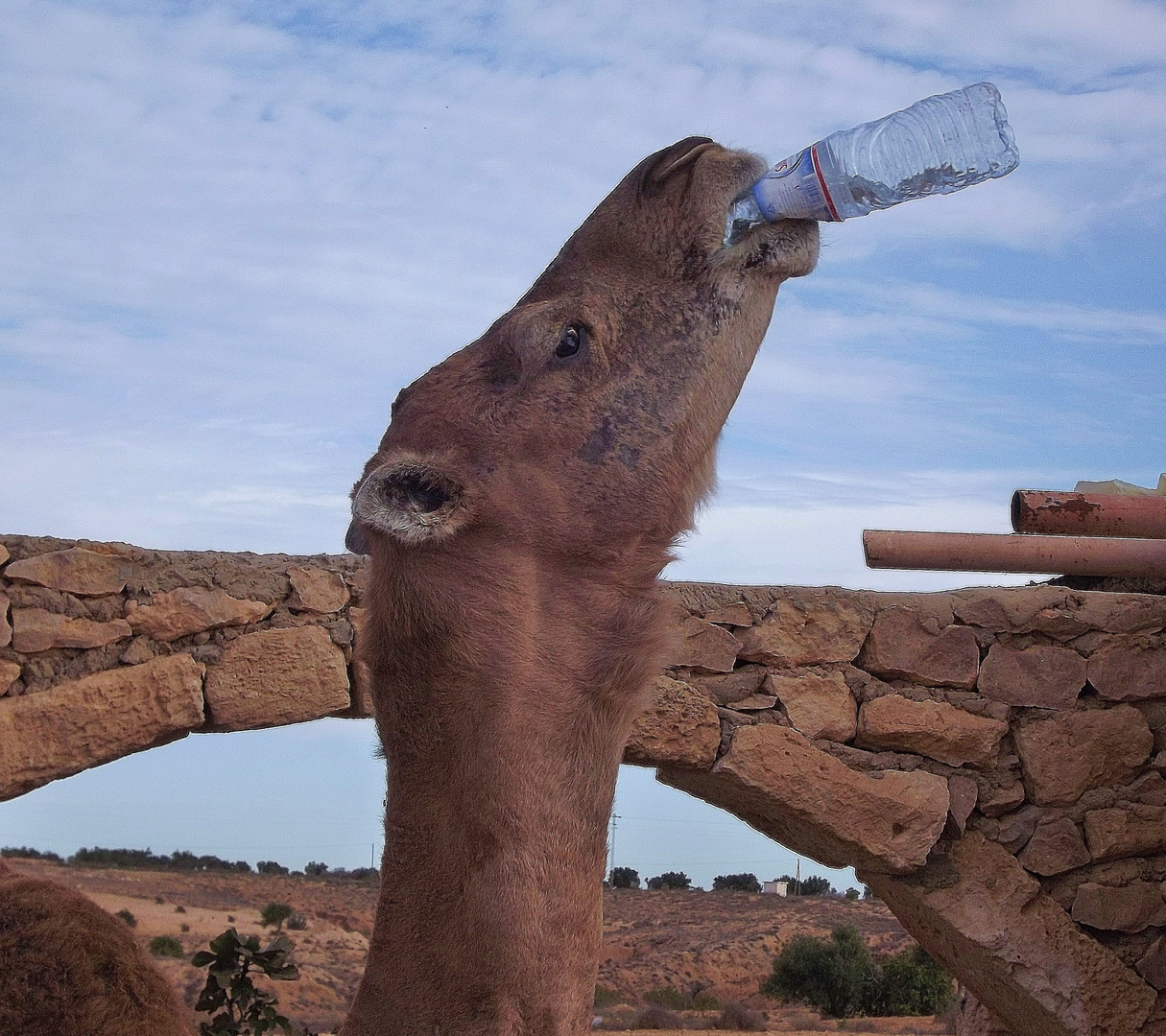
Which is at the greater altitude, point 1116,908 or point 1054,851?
point 1054,851

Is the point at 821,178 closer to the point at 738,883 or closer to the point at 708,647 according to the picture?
the point at 708,647

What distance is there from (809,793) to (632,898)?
57.4 ft

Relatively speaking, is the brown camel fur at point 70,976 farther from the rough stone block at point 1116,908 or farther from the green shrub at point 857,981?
the green shrub at point 857,981

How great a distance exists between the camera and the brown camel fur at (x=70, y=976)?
5.09 ft

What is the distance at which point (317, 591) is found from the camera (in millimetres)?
4395

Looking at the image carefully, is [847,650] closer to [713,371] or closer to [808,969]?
[713,371]

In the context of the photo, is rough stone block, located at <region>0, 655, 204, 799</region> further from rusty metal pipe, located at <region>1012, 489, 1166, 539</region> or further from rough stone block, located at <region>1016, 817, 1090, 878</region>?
rough stone block, located at <region>1016, 817, 1090, 878</region>

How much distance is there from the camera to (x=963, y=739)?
475 centimetres

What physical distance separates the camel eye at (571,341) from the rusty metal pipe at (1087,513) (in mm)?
2349

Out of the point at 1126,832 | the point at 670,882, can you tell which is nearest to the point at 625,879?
the point at 670,882

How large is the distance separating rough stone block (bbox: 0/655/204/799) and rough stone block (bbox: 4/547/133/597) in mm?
284

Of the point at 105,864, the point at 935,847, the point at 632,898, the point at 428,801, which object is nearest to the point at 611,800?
the point at 428,801

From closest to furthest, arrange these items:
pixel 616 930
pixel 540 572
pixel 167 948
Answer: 1. pixel 540 572
2. pixel 167 948
3. pixel 616 930

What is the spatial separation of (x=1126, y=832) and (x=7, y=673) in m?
4.01
